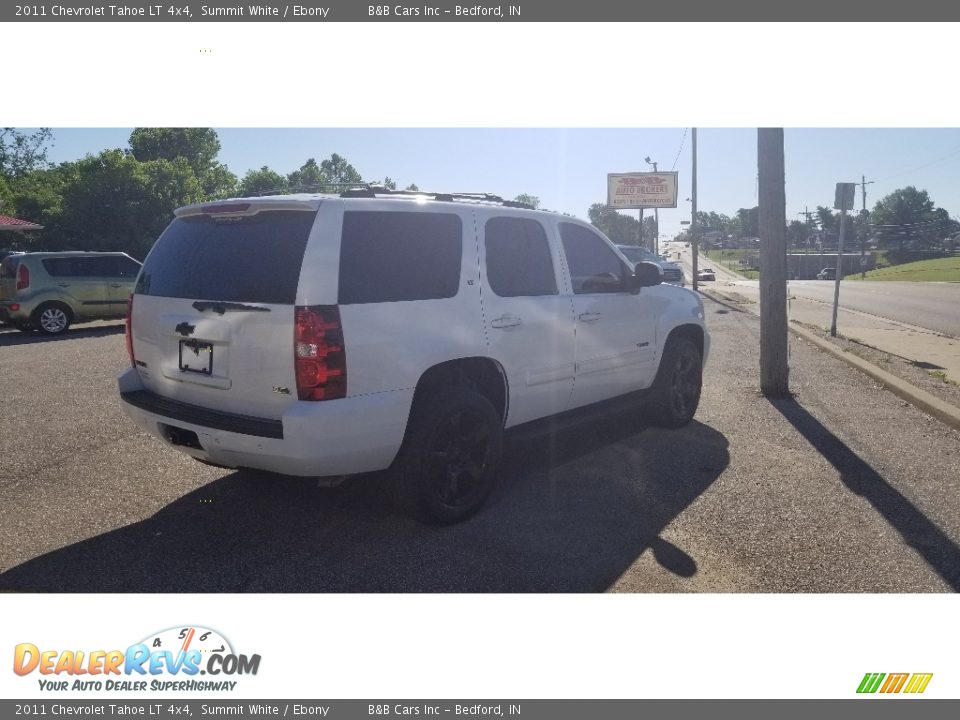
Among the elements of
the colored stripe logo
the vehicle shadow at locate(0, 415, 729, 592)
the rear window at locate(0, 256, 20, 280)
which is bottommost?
the colored stripe logo

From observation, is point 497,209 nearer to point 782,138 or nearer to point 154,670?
point 154,670

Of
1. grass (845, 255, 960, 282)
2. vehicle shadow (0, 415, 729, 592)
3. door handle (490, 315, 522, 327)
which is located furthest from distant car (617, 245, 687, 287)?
grass (845, 255, 960, 282)

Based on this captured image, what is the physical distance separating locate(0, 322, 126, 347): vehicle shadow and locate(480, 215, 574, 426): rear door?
11276mm

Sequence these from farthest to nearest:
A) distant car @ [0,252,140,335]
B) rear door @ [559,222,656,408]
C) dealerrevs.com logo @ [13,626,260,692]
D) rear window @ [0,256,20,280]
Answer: rear window @ [0,256,20,280]
distant car @ [0,252,140,335]
rear door @ [559,222,656,408]
dealerrevs.com logo @ [13,626,260,692]

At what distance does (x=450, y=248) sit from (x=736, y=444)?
3.21 meters

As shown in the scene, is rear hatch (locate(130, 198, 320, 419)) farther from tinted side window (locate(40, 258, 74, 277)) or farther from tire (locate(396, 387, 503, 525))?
tinted side window (locate(40, 258, 74, 277))

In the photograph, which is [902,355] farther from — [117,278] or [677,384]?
[117,278]

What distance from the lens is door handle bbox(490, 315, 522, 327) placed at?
4.43 meters

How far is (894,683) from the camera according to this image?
9.59ft

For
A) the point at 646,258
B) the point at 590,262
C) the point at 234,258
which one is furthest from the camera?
the point at 646,258

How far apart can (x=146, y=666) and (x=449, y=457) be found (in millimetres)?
1825

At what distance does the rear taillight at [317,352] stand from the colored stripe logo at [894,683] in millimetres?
2622

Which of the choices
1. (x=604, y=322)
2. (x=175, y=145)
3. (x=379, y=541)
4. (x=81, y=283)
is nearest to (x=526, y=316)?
(x=604, y=322)

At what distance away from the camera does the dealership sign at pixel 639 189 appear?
61.1 meters
